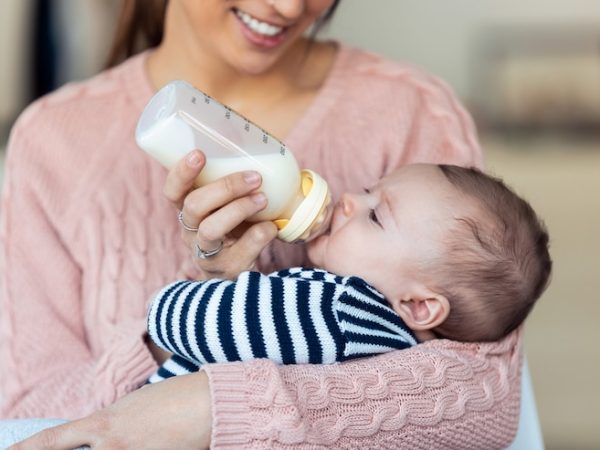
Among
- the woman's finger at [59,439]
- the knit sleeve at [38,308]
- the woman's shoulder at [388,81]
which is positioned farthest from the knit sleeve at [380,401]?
the woman's shoulder at [388,81]

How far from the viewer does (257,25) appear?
4.45 ft

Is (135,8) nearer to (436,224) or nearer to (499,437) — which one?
(436,224)

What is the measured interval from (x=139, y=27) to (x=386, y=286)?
0.78 metres

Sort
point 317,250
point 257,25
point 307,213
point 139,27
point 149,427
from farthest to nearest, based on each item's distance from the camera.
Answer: point 139,27
point 257,25
point 317,250
point 307,213
point 149,427

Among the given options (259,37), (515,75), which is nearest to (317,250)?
(259,37)

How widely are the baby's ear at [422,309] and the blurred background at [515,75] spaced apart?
1873 mm

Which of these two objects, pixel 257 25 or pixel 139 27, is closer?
pixel 257 25

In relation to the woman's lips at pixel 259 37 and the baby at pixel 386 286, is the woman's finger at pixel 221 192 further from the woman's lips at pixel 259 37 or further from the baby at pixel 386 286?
the woman's lips at pixel 259 37

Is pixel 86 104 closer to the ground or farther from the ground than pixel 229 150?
closer to the ground

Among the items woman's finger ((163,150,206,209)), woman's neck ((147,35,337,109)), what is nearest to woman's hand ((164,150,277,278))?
woman's finger ((163,150,206,209))

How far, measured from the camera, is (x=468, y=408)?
1139 mm

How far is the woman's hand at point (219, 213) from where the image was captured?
3.47 ft

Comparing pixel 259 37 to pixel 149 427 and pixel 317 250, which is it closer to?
pixel 317 250

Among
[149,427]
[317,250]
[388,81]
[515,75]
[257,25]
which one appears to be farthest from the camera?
[515,75]
